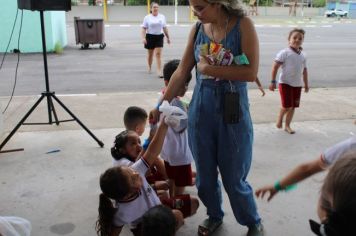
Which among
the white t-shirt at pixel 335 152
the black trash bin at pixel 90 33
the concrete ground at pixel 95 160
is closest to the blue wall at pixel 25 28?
the black trash bin at pixel 90 33

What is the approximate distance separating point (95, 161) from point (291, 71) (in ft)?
8.81

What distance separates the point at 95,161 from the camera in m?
4.19

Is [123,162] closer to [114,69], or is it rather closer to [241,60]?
[241,60]

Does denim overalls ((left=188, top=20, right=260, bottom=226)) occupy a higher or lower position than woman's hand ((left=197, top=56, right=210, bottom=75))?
lower

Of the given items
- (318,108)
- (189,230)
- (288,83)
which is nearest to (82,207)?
(189,230)

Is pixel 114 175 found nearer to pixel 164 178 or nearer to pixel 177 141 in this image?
pixel 177 141

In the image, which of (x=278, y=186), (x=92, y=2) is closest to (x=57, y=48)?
(x=278, y=186)

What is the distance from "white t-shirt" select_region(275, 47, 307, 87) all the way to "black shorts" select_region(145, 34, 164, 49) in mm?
4876

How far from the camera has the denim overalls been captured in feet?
8.16

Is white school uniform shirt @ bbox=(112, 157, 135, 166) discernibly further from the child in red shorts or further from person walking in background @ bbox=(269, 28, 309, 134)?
person walking in background @ bbox=(269, 28, 309, 134)

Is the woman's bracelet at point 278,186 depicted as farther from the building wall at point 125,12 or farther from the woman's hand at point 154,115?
the building wall at point 125,12

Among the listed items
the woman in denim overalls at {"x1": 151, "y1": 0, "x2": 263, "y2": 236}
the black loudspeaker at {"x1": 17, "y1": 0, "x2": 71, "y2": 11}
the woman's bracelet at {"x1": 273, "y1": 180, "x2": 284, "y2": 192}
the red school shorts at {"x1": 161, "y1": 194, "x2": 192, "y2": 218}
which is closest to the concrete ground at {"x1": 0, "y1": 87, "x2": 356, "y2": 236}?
the red school shorts at {"x1": 161, "y1": 194, "x2": 192, "y2": 218}

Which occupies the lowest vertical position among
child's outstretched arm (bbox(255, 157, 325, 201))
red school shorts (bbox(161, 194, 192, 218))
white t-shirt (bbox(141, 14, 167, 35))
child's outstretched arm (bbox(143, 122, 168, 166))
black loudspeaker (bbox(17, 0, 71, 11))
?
red school shorts (bbox(161, 194, 192, 218))

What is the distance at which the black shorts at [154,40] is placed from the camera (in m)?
9.48
